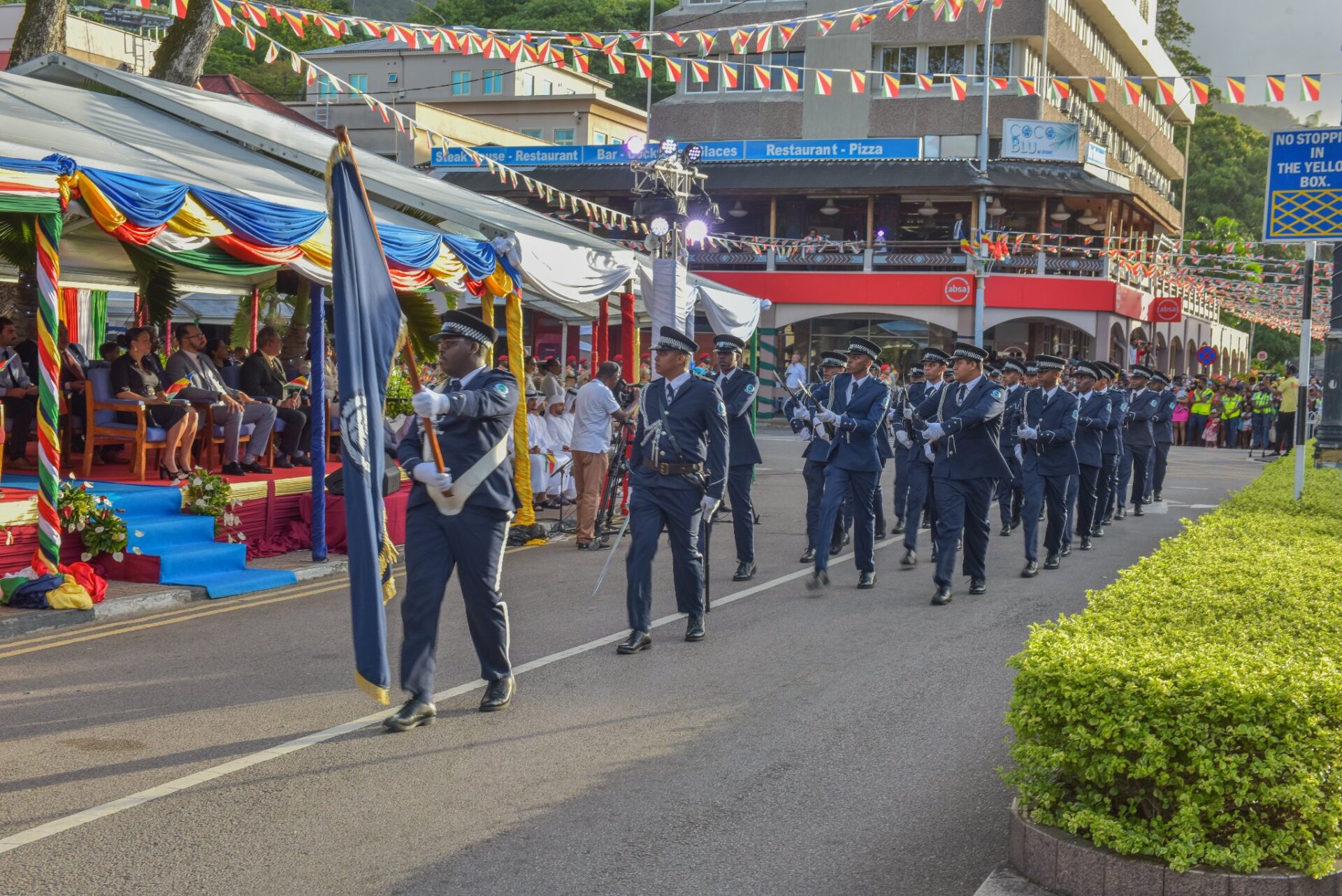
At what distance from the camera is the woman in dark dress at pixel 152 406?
12266 mm

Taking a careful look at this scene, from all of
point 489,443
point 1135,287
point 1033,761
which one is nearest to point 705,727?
point 489,443

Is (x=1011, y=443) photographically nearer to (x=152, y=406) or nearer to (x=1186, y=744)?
(x=152, y=406)

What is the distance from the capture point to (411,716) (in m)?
6.51

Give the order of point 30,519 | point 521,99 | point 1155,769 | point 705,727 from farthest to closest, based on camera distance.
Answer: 1. point 521,99
2. point 30,519
3. point 705,727
4. point 1155,769

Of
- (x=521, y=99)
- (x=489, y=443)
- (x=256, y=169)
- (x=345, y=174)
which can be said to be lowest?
(x=489, y=443)

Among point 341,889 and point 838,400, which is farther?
point 838,400

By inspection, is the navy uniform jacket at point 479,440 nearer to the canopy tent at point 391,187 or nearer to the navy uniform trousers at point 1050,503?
the canopy tent at point 391,187

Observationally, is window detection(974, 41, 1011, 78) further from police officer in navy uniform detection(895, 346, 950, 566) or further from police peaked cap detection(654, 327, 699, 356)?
police peaked cap detection(654, 327, 699, 356)

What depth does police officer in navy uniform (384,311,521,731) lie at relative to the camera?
6.55 metres

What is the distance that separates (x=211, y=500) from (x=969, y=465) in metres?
6.33

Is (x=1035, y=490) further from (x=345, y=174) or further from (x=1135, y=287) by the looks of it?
(x=1135, y=287)

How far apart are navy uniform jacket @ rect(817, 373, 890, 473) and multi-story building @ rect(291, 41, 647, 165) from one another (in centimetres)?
4108

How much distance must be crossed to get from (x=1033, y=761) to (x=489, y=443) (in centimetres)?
330

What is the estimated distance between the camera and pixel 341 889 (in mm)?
4512
